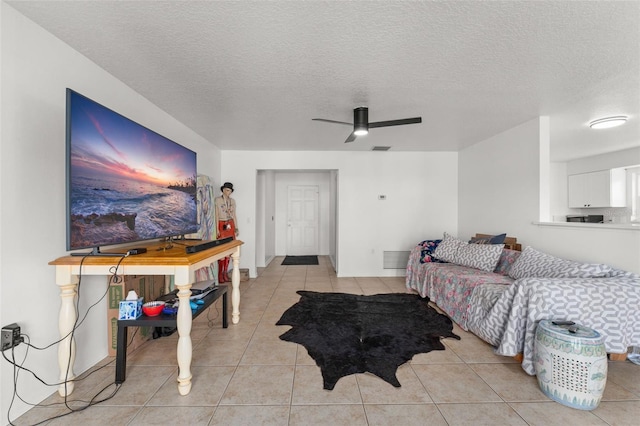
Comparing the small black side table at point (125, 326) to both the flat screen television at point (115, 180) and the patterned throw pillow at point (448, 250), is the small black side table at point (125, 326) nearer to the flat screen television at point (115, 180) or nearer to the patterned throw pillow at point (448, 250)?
the flat screen television at point (115, 180)

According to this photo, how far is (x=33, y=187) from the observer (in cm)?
158

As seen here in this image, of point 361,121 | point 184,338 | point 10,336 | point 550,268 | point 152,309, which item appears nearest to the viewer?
point 10,336

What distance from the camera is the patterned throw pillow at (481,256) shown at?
311 centimetres

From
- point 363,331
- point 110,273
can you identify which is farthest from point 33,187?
point 363,331

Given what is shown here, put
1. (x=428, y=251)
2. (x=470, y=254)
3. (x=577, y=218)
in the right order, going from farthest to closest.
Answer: (x=577, y=218)
(x=428, y=251)
(x=470, y=254)

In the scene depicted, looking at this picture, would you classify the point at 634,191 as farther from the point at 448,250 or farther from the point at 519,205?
the point at 448,250

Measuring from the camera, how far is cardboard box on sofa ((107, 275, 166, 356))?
2.10 meters

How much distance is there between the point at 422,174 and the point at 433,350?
3.40 meters

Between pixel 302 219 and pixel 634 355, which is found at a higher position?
pixel 302 219

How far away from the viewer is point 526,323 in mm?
1929

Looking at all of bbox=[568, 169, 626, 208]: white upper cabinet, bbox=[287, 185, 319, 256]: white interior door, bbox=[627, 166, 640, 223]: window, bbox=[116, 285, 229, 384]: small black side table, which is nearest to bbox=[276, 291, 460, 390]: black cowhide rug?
bbox=[116, 285, 229, 384]: small black side table

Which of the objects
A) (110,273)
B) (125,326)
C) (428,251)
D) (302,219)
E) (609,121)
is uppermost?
(609,121)

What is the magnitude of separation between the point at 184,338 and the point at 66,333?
706 millimetres

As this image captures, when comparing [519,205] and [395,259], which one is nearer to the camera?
[519,205]
